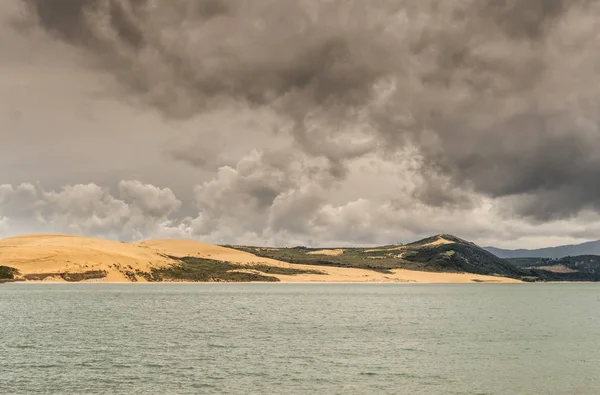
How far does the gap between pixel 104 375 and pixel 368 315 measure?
235ft

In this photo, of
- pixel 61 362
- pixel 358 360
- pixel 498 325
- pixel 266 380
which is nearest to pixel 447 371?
pixel 358 360

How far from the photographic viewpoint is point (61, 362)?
5553 cm

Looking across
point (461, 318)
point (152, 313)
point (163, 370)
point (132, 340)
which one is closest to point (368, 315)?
point (461, 318)

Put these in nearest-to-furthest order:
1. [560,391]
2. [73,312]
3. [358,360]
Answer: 1. [560,391]
2. [358,360]
3. [73,312]

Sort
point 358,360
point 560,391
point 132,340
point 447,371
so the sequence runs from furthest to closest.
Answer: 1. point 132,340
2. point 358,360
3. point 447,371
4. point 560,391

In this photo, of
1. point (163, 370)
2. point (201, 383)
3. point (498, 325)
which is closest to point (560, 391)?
point (201, 383)

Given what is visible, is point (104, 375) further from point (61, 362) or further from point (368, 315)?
point (368, 315)

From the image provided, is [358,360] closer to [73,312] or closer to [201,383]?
[201,383]

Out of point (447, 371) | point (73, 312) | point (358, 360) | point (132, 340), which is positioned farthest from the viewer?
point (73, 312)

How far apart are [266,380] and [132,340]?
29.4m

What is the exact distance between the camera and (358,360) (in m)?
58.4

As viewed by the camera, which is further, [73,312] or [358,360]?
[73,312]

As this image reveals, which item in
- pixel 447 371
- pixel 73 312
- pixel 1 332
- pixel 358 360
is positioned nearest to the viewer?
pixel 447 371

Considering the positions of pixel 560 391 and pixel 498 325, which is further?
pixel 498 325
